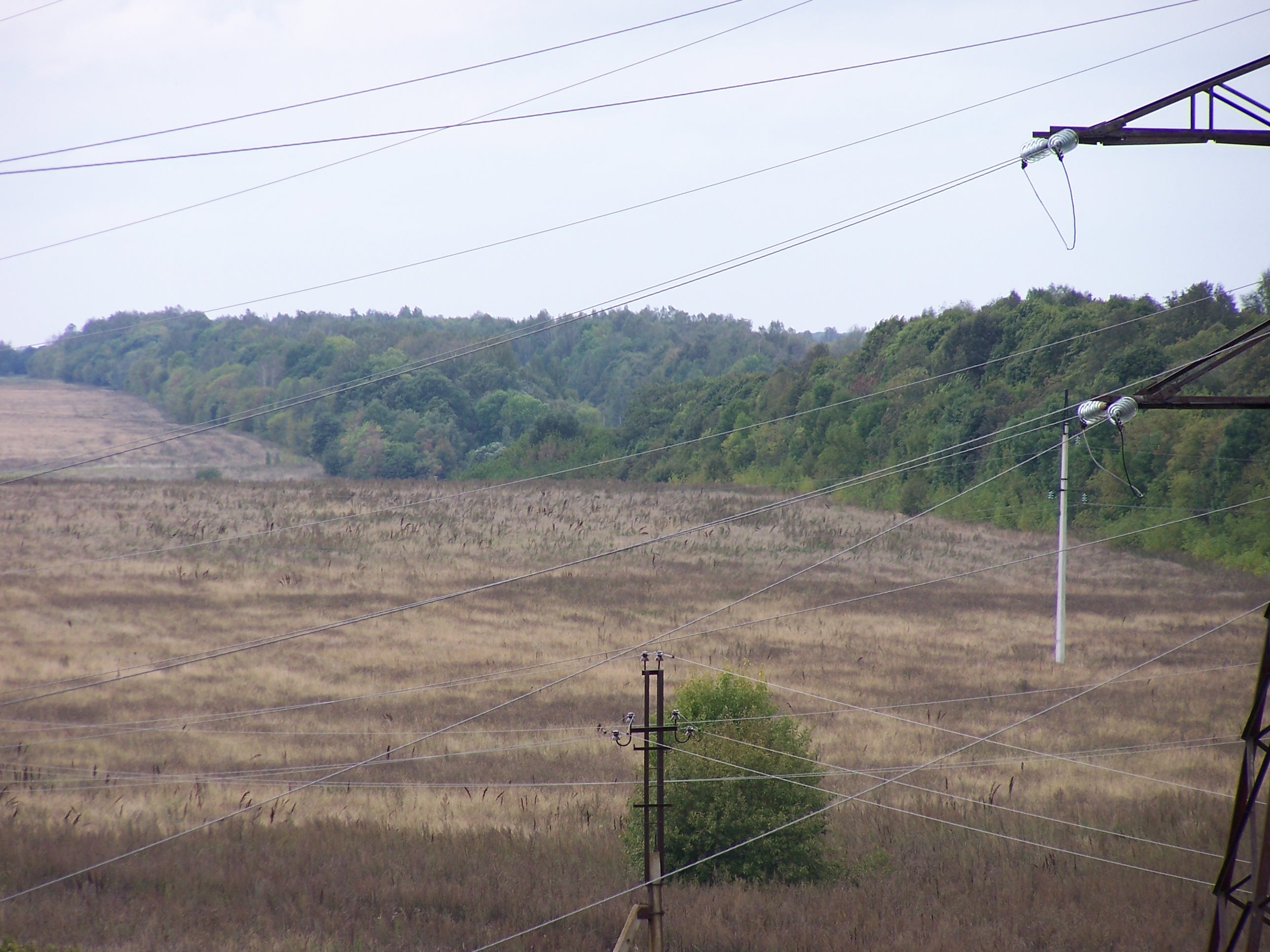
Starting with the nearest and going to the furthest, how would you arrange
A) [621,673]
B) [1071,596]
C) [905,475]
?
[621,673]
[1071,596]
[905,475]

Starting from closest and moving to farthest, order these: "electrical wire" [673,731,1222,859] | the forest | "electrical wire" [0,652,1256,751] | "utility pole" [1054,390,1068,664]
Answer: "electrical wire" [673,731,1222,859] → "electrical wire" [0,652,1256,751] → "utility pole" [1054,390,1068,664] → the forest

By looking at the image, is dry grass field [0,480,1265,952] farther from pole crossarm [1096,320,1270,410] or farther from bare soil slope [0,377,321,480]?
pole crossarm [1096,320,1270,410]

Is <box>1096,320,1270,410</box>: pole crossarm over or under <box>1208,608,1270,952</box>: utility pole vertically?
over

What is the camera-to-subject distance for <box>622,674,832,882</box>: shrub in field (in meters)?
13.8

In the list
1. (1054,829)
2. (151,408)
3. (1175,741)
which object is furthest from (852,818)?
(151,408)

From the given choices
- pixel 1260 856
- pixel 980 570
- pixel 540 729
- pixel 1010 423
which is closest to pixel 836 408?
pixel 1010 423

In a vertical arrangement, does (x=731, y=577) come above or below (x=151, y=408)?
below

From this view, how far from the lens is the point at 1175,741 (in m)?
21.1

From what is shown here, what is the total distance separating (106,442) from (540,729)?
3311cm

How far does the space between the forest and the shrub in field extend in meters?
13.7

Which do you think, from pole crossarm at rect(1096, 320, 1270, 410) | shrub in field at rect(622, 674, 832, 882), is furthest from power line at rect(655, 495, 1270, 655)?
pole crossarm at rect(1096, 320, 1270, 410)

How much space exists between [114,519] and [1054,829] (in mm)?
37473

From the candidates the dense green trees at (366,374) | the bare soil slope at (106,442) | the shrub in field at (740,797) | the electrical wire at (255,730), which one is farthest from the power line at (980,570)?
the dense green trees at (366,374)

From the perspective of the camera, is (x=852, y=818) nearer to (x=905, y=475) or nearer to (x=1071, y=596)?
(x=1071, y=596)
